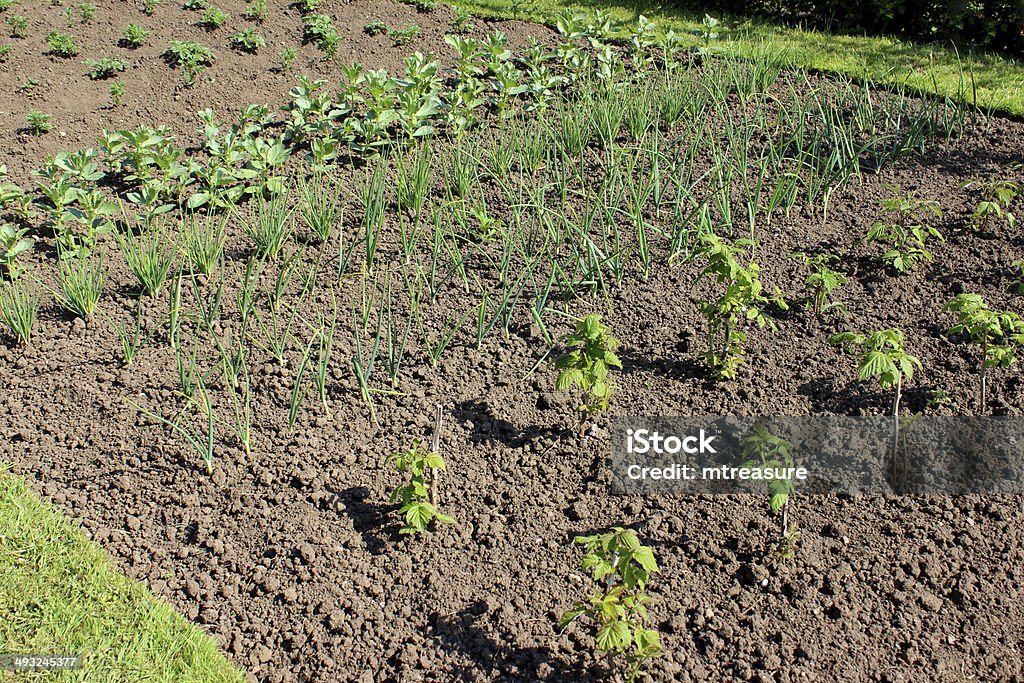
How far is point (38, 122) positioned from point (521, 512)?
413 centimetres

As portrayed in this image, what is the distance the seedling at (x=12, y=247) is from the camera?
448cm

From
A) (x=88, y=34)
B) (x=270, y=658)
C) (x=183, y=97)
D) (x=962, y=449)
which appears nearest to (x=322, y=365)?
(x=270, y=658)

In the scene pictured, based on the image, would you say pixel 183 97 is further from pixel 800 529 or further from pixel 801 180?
pixel 800 529

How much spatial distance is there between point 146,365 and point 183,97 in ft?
9.10

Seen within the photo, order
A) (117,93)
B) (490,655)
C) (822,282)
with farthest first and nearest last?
(117,93) → (822,282) → (490,655)

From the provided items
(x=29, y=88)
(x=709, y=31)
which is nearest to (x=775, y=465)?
(x=709, y=31)

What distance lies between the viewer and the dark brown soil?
299cm

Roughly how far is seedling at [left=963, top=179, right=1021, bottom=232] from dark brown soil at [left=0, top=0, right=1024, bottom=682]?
0.09 m

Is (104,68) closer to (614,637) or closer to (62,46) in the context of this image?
(62,46)

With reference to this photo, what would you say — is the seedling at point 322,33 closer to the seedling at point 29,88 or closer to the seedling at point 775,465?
the seedling at point 29,88

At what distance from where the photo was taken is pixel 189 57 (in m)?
6.40

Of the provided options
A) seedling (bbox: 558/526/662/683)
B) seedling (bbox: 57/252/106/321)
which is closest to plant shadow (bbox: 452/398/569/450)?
seedling (bbox: 558/526/662/683)

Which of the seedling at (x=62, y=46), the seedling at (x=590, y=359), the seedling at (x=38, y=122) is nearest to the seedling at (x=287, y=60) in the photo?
the seedling at (x=62, y=46)

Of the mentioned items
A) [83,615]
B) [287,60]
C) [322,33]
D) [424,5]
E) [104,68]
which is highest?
[424,5]
